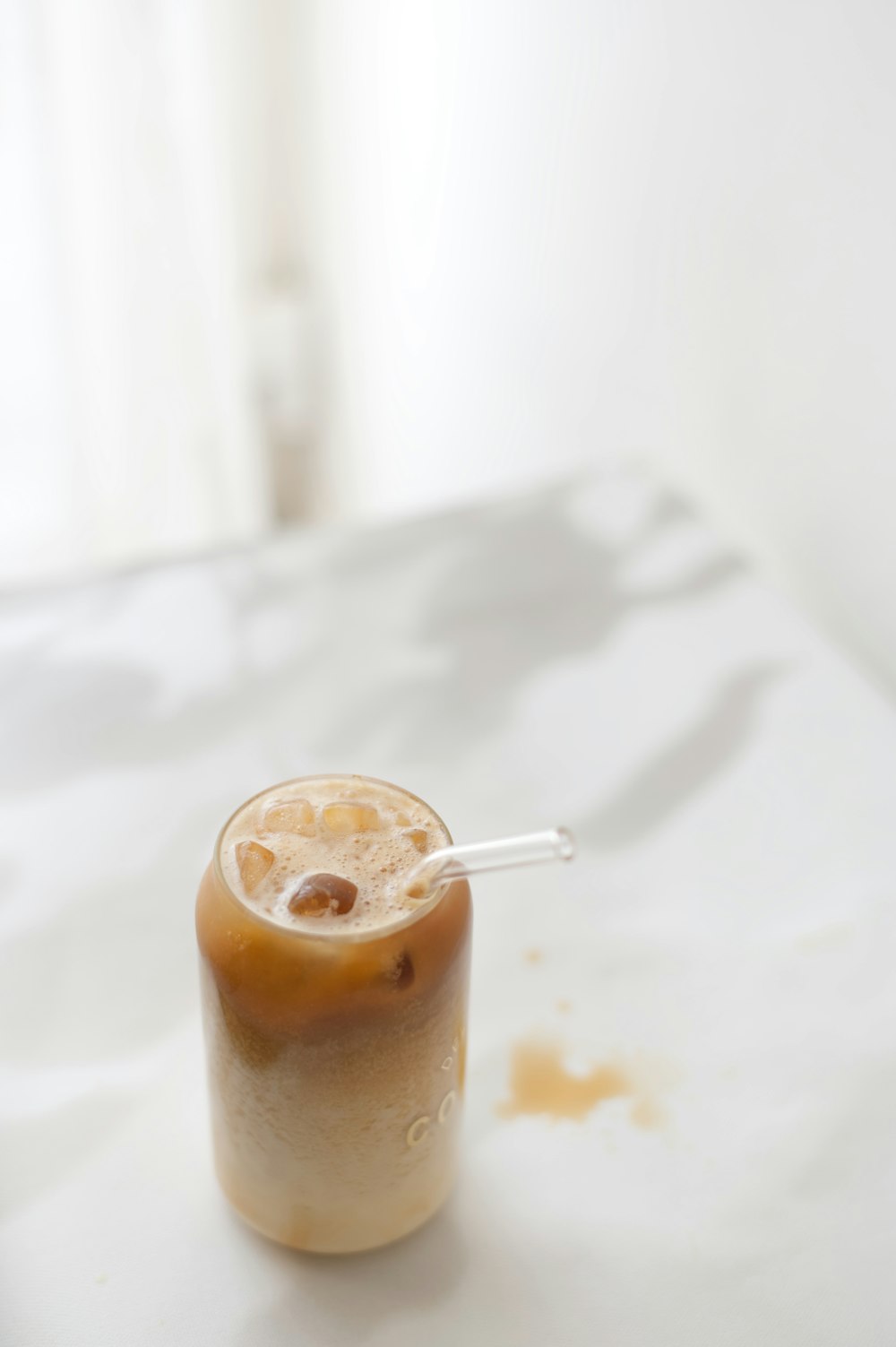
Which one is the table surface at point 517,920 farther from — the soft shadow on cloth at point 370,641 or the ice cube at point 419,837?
the ice cube at point 419,837

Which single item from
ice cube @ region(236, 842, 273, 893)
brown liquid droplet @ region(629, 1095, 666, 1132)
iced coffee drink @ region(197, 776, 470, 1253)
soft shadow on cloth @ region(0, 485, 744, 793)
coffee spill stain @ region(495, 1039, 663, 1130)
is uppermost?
ice cube @ region(236, 842, 273, 893)

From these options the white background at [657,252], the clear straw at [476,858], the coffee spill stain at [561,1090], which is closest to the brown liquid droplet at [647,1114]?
the coffee spill stain at [561,1090]

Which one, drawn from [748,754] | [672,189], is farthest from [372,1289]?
[672,189]

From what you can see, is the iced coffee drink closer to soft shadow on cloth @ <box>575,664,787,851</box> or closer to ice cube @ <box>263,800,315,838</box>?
ice cube @ <box>263,800,315,838</box>

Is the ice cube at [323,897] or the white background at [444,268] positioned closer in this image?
the ice cube at [323,897]

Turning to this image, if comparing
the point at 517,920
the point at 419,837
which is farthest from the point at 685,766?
the point at 419,837

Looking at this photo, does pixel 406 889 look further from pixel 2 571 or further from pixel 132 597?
pixel 2 571

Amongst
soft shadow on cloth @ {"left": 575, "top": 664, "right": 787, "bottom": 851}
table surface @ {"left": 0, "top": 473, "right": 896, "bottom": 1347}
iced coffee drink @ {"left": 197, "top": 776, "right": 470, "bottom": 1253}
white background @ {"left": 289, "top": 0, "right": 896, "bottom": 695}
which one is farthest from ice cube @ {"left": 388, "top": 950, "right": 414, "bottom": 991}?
white background @ {"left": 289, "top": 0, "right": 896, "bottom": 695}
